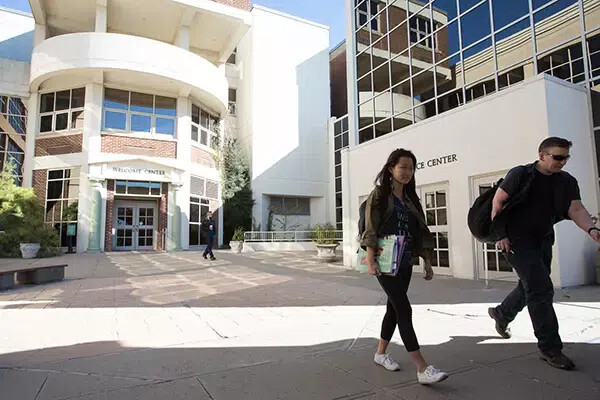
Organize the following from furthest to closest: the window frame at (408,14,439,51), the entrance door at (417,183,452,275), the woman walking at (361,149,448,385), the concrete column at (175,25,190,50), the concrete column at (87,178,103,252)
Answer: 1. the concrete column at (175,25,190,50)
2. the concrete column at (87,178,103,252)
3. the window frame at (408,14,439,51)
4. the entrance door at (417,183,452,275)
5. the woman walking at (361,149,448,385)

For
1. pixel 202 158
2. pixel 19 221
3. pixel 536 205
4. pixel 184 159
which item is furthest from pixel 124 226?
pixel 536 205

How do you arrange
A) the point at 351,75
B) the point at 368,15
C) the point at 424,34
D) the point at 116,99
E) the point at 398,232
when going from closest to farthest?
the point at 398,232
the point at 424,34
the point at 368,15
the point at 351,75
the point at 116,99

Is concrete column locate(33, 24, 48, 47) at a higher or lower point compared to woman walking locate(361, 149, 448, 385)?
higher

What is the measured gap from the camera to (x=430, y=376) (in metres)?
2.66

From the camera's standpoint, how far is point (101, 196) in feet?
59.1

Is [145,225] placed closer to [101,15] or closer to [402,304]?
[101,15]

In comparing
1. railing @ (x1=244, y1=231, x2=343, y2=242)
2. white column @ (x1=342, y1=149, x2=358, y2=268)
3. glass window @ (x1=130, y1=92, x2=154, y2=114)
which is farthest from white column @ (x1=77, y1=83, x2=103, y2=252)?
white column @ (x1=342, y1=149, x2=358, y2=268)

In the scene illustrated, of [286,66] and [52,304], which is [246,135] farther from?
[52,304]

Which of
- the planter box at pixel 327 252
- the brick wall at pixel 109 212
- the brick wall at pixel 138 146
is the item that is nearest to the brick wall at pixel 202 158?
the brick wall at pixel 138 146

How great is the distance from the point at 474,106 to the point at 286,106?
18080mm

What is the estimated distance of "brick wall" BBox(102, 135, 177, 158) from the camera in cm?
1845

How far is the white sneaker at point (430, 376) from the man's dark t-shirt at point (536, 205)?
4.13 ft

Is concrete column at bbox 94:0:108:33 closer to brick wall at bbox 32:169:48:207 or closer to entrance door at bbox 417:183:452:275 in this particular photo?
brick wall at bbox 32:169:48:207

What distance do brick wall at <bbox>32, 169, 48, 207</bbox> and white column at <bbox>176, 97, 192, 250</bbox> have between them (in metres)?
5.99
